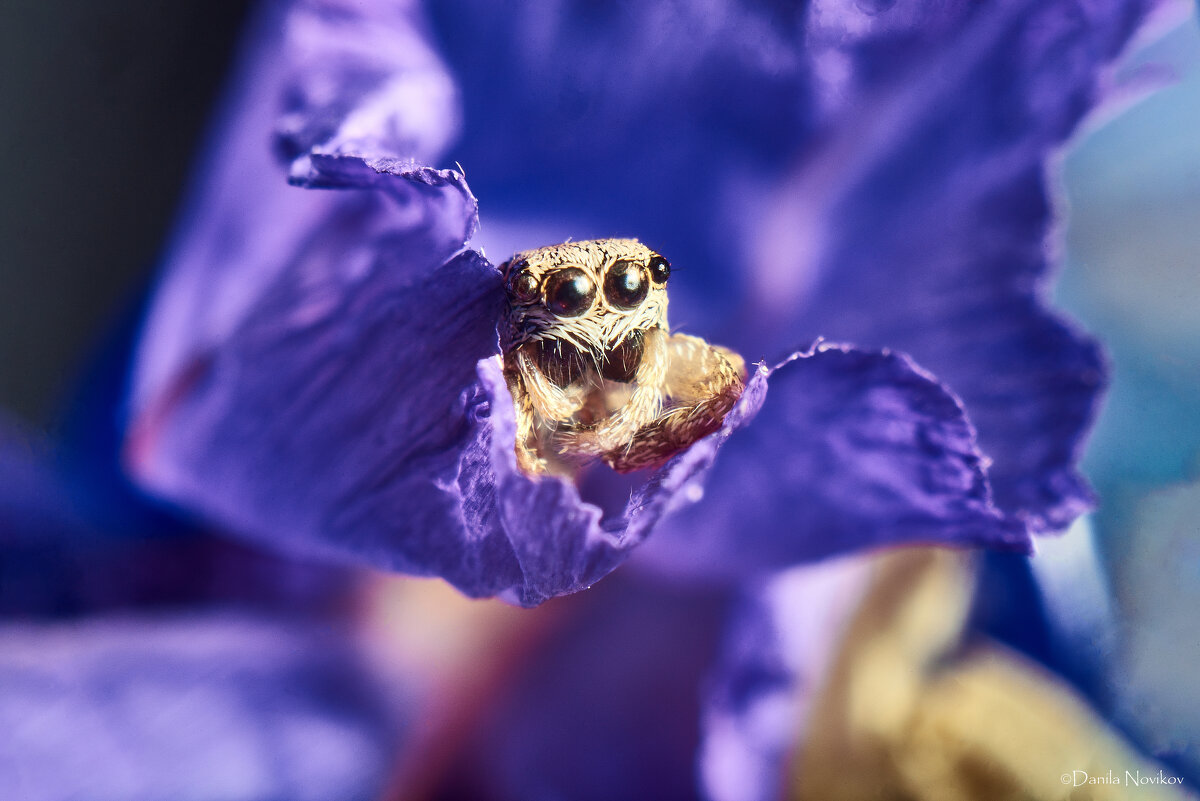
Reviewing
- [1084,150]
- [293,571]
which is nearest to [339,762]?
[293,571]

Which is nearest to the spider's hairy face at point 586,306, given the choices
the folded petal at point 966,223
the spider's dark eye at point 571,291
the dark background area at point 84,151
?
the spider's dark eye at point 571,291

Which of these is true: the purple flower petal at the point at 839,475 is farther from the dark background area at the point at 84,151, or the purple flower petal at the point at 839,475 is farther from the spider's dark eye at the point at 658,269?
the dark background area at the point at 84,151

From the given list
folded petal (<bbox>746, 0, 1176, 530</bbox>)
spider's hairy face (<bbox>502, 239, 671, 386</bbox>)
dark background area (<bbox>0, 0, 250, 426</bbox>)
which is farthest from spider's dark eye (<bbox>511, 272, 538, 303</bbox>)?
dark background area (<bbox>0, 0, 250, 426</bbox>)

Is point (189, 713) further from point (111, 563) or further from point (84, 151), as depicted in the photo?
point (84, 151)

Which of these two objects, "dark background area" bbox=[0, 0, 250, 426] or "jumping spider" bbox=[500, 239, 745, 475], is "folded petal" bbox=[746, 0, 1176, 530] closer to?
"jumping spider" bbox=[500, 239, 745, 475]

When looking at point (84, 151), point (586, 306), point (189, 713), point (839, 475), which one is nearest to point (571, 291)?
point (586, 306)

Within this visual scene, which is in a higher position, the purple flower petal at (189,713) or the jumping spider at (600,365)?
the jumping spider at (600,365)
